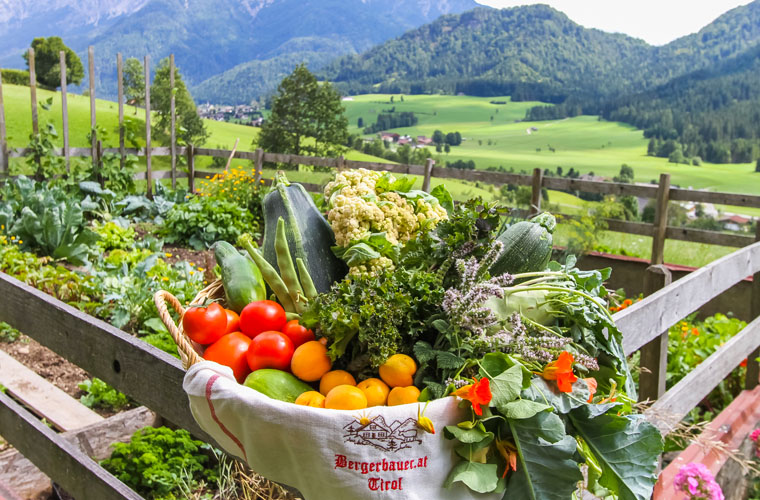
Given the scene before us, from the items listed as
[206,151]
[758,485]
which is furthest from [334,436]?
[206,151]

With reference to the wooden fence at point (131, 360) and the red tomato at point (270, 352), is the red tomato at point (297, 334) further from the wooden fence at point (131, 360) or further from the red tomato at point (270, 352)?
the wooden fence at point (131, 360)

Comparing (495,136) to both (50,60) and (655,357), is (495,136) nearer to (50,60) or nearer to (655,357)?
(50,60)

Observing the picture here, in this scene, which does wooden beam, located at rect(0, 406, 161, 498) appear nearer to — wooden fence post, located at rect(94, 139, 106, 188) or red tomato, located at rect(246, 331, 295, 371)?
red tomato, located at rect(246, 331, 295, 371)

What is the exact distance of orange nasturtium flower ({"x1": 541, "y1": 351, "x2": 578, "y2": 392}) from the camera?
0.95 metres

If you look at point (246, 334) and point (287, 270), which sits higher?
point (287, 270)

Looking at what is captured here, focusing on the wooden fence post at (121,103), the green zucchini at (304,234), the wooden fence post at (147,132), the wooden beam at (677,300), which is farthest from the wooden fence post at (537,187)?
the wooden fence post at (121,103)

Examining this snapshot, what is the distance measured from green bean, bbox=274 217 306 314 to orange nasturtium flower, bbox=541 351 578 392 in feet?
1.75

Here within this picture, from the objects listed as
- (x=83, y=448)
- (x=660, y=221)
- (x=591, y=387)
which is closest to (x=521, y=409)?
(x=591, y=387)

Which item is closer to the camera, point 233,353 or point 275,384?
point 275,384

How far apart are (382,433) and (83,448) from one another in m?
2.68

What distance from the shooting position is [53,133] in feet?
34.3

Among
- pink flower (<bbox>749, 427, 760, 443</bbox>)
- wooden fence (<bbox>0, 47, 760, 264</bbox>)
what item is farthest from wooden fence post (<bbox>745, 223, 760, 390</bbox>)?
wooden fence (<bbox>0, 47, 760, 264</bbox>)

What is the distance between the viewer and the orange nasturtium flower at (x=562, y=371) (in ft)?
3.12

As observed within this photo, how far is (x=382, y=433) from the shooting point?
2.89 feet
